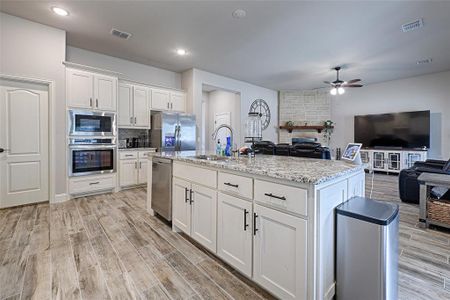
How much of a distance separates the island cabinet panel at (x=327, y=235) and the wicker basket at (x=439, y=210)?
2.07 m

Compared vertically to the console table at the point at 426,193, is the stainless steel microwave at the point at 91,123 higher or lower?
higher

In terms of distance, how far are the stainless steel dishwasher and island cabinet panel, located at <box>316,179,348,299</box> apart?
5.96 feet

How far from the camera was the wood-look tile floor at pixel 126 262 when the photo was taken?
1582 millimetres

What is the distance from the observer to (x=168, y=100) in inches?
209

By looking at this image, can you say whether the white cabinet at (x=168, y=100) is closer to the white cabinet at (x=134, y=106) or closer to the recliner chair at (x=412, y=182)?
the white cabinet at (x=134, y=106)

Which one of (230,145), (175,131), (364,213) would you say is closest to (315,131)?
(175,131)

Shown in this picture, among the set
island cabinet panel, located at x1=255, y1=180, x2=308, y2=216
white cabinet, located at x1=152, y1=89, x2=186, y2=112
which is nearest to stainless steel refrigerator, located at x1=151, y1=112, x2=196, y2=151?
white cabinet, located at x1=152, y1=89, x2=186, y2=112

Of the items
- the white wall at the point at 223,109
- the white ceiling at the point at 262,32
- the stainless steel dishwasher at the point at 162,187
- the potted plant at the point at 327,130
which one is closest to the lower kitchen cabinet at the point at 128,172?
the stainless steel dishwasher at the point at 162,187

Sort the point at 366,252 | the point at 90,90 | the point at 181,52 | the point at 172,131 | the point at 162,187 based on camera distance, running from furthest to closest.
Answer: the point at 172,131, the point at 181,52, the point at 90,90, the point at 162,187, the point at 366,252

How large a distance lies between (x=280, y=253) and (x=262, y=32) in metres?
3.51

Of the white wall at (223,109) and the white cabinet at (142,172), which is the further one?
the white wall at (223,109)

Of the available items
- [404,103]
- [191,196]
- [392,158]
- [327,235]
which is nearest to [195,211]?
[191,196]

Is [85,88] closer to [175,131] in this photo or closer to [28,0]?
[28,0]

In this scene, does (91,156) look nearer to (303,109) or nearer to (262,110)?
(262,110)
